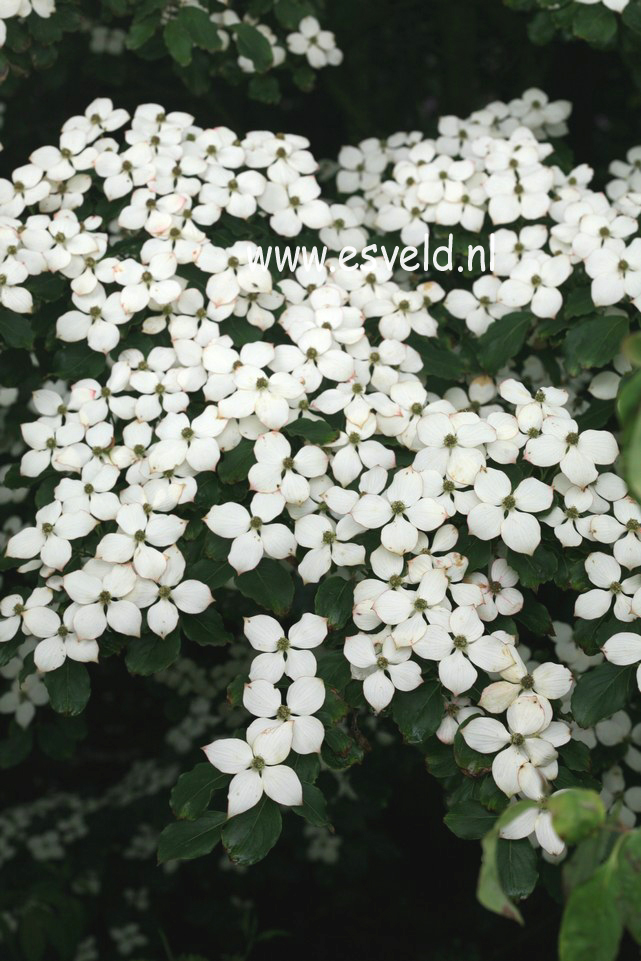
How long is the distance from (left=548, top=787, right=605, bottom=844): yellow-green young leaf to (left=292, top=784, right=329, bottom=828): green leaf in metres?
0.46

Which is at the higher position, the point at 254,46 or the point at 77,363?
the point at 254,46

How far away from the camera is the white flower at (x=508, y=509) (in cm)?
121

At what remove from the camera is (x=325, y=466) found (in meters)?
1.30

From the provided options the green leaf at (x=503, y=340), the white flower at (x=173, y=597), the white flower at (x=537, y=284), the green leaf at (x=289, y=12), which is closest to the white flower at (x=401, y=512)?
the white flower at (x=173, y=597)

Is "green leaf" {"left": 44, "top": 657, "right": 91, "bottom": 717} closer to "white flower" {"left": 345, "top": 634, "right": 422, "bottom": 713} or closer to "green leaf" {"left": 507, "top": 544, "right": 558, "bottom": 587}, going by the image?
"white flower" {"left": 345, "top": 634, "right": 422, "bottom": 713}

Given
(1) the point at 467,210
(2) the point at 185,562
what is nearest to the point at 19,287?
(2) the point at 185,562

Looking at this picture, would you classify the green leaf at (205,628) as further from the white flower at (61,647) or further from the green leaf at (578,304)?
the green leaf at (578,304)

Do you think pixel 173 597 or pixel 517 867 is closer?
pixel 517 867

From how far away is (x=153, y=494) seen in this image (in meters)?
1.30

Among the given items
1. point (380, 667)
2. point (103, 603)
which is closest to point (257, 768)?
point (380, 667)

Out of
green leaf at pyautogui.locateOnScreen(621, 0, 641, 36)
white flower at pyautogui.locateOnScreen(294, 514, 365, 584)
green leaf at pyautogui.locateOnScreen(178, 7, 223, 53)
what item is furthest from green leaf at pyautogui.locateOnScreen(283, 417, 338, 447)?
green leaf at pyautogui.locateOnScreen(621, 0, 641, 36)

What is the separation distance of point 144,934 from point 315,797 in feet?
5.22

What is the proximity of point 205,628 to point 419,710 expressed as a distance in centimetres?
30

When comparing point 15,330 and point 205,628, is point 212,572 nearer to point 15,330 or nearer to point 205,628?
point 205,628
